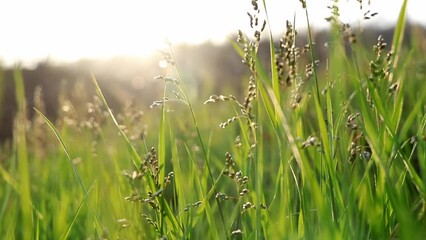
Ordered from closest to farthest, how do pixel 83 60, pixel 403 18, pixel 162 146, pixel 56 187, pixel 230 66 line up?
pixel 403 18 < pixel 162 146 < pixel 56 187 < pixel 230 66 < pixel 83 60

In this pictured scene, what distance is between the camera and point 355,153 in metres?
1.37

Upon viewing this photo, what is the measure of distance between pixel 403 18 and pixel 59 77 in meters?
11.6

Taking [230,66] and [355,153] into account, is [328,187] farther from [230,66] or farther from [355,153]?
[230,66]

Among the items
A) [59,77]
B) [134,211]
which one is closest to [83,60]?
[59,77]

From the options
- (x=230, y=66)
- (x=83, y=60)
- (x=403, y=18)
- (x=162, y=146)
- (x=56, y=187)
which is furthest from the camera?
(x=83, y=60)

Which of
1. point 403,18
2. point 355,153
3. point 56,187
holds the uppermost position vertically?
point 403,18

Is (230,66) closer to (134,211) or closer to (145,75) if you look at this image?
(145,75)

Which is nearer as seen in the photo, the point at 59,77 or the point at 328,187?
the point at 328,187

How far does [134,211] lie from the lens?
1.42 meters

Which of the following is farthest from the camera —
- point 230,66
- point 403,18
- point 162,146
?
point 230,66

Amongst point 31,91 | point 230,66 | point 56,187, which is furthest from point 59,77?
point 56,187

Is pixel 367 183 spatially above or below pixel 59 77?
below

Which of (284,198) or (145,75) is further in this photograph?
(145,75)

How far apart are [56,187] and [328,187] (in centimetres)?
156
